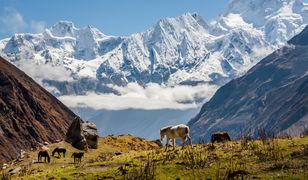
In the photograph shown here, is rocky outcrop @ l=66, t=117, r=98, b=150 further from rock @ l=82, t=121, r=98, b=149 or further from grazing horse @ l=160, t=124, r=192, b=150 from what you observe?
grazing horse @ l=160, t=124, r=192, b=150

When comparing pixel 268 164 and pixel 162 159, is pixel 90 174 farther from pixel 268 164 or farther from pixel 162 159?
pixel 268 164

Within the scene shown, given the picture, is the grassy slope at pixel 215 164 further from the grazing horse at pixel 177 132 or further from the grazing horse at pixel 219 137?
the grazing horse at pixel 219 137

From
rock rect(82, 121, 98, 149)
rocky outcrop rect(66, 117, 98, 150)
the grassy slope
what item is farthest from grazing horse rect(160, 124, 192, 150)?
rock rect(82, 121, 98, 149)

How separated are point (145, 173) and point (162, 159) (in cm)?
878

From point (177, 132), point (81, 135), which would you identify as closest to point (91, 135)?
point (81, 135)

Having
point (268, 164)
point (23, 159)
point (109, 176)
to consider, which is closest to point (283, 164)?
point (268, 164)

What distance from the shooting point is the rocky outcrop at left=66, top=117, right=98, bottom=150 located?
6811 cm

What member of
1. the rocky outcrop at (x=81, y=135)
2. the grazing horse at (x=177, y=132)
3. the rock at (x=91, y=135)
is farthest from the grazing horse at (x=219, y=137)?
the rock at (x=91, y=135)

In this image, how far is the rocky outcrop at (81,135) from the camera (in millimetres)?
68106

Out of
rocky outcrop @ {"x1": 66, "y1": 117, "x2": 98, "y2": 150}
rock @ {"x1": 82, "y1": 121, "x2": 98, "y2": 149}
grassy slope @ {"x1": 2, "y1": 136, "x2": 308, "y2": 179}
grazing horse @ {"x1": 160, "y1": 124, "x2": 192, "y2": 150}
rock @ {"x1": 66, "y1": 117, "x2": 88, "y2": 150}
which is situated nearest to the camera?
grassy slope @ {"x1": 2, "y1": 136, "x2": 308, "y2": 179}

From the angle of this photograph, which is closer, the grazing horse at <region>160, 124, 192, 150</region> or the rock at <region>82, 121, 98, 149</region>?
the grazing horse at <region>160, 124, 192, 150</region>

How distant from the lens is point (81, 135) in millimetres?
69562

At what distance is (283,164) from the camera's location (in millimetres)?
33312

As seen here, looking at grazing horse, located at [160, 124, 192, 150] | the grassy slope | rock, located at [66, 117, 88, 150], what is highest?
rock, located at [66, 117, 88, 150]
